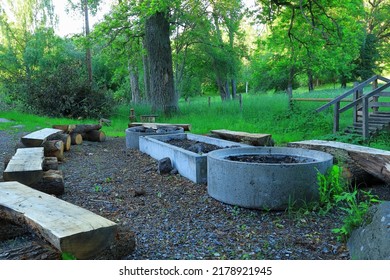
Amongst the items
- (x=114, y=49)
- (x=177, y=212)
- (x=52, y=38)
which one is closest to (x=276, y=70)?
(x=114, y=49)

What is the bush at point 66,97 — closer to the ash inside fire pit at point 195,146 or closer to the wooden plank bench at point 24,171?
the ash inside fire pit at point 195,146

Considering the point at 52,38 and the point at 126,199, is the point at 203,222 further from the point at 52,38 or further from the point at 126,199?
the point at 52,38

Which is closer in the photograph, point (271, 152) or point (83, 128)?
point (271, 152)

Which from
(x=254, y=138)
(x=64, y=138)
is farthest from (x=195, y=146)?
(x=64, y=138)

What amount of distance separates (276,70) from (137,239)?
27003 mm

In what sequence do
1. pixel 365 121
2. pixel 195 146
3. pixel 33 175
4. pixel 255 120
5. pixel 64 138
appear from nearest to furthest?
pixel 33 175
pixel 195 146
pixel 64 138
pixel 365 121
pixel 255 120

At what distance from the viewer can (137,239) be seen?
337 centimetres

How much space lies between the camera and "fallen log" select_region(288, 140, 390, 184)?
4480 millimetres

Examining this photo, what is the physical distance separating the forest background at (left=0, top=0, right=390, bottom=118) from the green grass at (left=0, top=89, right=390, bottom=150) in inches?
38.8

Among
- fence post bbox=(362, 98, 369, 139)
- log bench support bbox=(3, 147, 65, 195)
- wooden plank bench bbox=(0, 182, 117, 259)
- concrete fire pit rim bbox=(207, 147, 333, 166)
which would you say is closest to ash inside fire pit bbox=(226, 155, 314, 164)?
concrete fire pit rim bbox=(207, 147, 333, 166)

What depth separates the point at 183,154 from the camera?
580cm

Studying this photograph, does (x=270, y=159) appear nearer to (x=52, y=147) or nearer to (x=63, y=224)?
(x=63, y=224)

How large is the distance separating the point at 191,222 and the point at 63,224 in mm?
1631

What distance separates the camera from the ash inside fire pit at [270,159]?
481 centimetres
